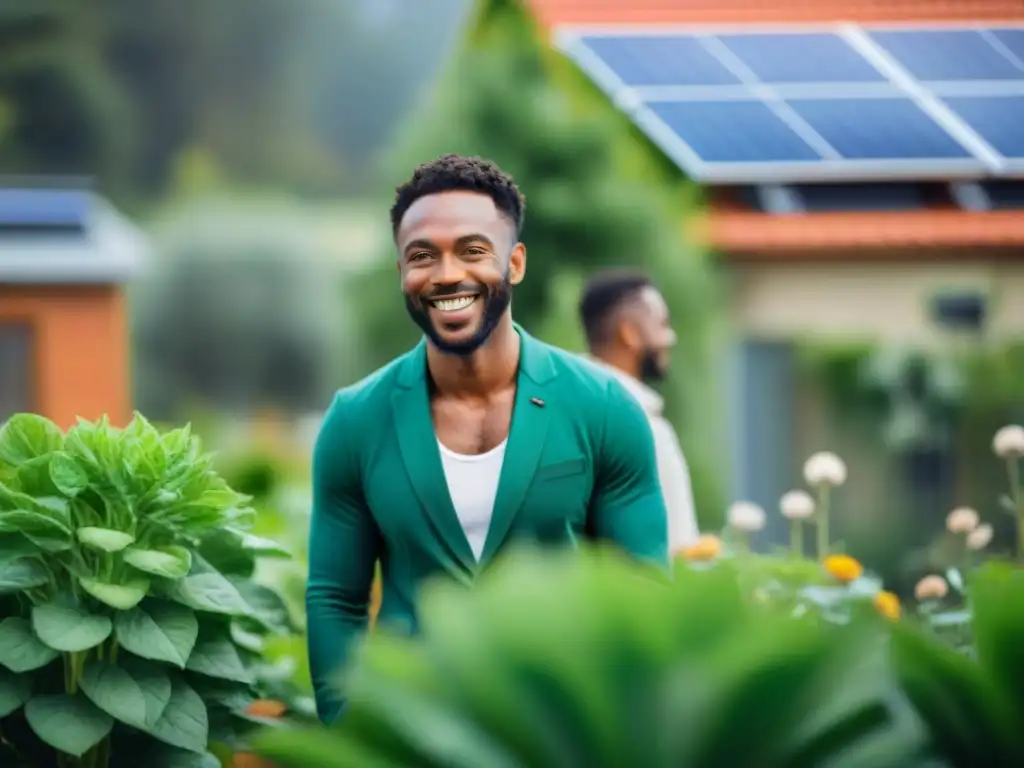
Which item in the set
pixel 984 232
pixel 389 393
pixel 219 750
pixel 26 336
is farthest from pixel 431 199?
pixel 26 336

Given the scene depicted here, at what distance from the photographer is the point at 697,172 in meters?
7.87

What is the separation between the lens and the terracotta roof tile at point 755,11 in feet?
23.7

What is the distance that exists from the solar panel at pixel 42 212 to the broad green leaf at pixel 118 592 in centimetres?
761

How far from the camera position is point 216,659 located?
338 centimetres

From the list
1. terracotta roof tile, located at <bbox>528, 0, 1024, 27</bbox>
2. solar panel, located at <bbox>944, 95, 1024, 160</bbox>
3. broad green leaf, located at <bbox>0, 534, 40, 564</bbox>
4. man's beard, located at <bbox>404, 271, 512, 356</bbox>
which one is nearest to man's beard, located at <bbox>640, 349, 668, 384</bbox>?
man's beard, located at <bbox>404, 271, 512, 356</bbox>

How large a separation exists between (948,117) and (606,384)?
4.59m

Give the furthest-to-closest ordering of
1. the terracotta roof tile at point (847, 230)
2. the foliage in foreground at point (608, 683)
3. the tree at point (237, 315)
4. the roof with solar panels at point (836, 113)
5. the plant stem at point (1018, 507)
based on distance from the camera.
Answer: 1. the tree at point (237, 315)
2. the terracotta roof tile at point (847, 230)
3. the roof with solar panels at point (836, 113)
4. the plant stem at point (1018, 507)
5. the foliage in foreground at point (608, 683)

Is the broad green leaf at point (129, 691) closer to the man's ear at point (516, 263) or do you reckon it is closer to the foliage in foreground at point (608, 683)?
the man's ear at point (516, 263)

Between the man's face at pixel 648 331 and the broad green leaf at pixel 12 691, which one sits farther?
the man's face at pixel 648 331

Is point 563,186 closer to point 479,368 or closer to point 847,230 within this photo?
point 847,230

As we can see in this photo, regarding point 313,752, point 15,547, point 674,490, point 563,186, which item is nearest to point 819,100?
point 563,186

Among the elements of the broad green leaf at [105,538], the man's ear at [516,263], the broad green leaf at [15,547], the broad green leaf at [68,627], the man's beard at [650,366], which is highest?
the man's ear at [516,263]

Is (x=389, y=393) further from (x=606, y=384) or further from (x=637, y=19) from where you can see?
(x=637, y=19)

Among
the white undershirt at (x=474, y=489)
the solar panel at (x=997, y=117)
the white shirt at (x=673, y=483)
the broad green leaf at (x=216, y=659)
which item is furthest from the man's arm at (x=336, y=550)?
the solar panel at (x=997, y=117)
